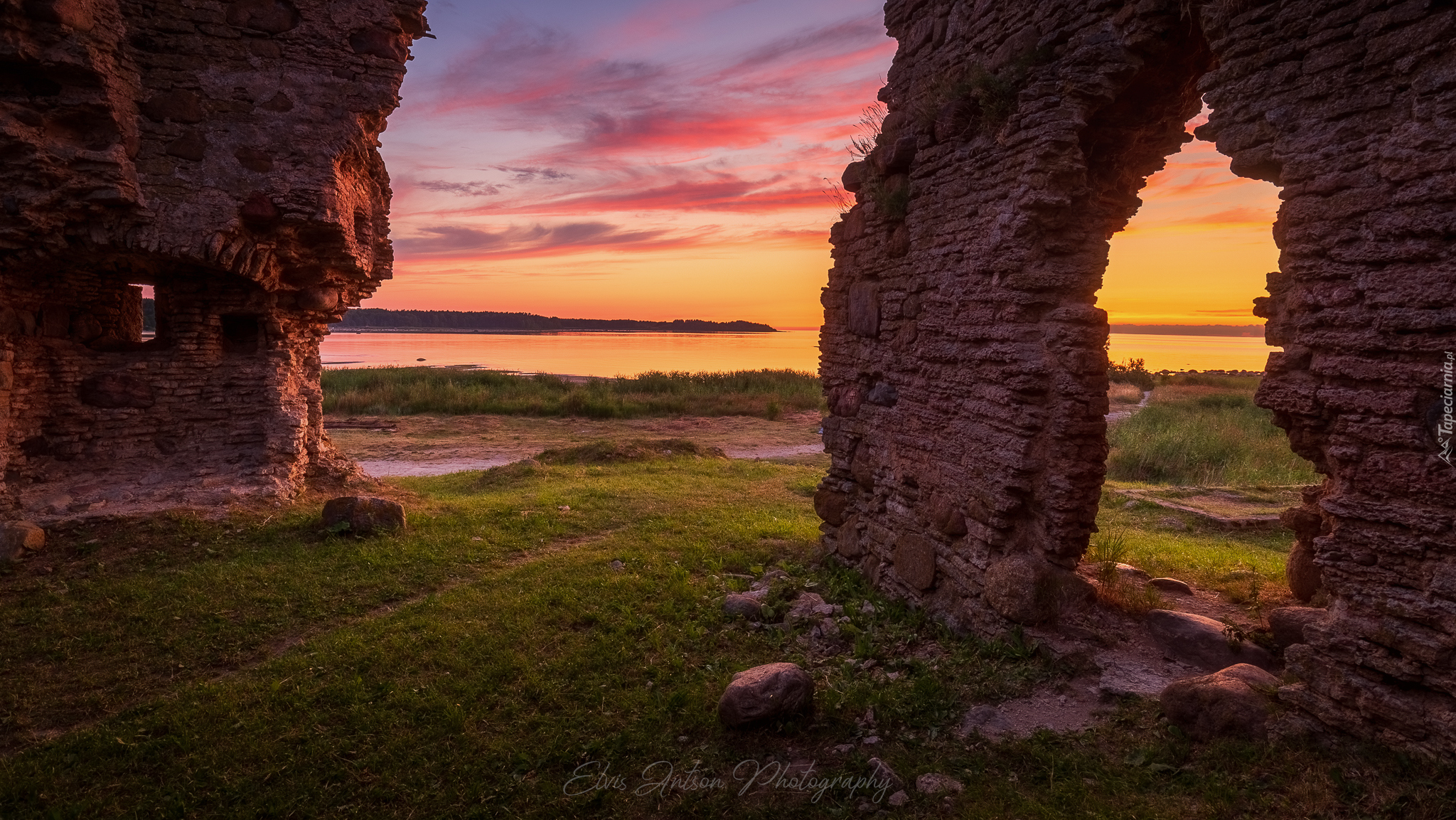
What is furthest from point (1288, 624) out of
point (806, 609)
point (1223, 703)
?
point (806, 609)

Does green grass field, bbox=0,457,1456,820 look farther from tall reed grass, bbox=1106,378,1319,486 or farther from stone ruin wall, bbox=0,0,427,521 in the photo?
tall reed grass, bbox=1106,378,1319,486

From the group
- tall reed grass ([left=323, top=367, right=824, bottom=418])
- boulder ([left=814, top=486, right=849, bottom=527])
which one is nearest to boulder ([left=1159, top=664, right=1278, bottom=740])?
→ boulder ([left=814, top=486, right=849, bottom=527])

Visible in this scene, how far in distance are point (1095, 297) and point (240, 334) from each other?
10.6m

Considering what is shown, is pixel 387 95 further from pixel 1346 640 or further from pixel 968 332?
pixel 1346 640

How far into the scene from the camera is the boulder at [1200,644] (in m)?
4.70

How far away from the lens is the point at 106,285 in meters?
9.55

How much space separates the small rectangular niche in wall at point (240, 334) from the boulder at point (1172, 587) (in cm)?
1092

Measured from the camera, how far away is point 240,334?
10.3 m

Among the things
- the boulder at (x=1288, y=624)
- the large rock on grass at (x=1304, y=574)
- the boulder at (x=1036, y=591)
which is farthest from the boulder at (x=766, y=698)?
the large rock on grass at (x=1304, y=574)

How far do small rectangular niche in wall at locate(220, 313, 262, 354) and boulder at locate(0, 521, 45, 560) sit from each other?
10.5 feet

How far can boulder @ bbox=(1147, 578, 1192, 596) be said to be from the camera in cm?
605

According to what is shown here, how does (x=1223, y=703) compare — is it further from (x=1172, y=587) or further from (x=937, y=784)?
(x=1172, y=587)

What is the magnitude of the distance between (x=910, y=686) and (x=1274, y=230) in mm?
3374

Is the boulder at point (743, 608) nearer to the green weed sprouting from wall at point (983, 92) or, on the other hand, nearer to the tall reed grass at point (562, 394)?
the green weed sprouting from wall at point (983, 92)
